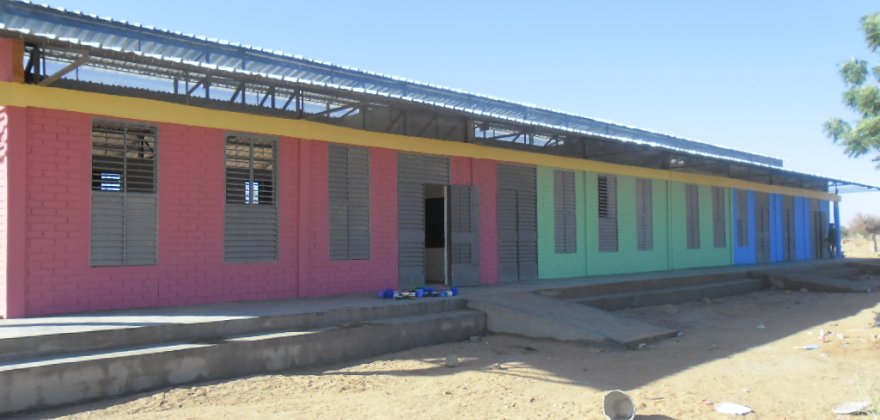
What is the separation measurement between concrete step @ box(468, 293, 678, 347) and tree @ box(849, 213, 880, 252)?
56087mm

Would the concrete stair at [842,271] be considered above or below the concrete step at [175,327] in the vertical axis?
below

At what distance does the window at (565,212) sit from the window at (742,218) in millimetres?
9091

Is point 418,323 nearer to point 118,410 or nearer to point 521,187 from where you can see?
point 118,410

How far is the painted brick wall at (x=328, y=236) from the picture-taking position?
11.0 metres

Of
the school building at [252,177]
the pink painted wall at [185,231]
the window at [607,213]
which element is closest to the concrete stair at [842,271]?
the window at [607,213]

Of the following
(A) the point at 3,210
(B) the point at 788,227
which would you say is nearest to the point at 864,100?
(A) the point at 3,210

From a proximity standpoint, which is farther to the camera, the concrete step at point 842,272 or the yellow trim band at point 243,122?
the concrete step at point 842,272

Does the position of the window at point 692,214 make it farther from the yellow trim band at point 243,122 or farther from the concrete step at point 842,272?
the yellow trim band at point 243,122

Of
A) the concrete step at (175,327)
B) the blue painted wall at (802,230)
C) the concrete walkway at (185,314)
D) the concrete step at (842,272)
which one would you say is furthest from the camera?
the blue painted wall at (802,230)

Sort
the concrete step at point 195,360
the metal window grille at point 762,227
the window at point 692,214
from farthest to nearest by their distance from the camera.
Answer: the metal window grille at point 762,227
the window at point 692,214
the concrete step at point 195,360

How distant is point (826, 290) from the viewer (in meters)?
18.0

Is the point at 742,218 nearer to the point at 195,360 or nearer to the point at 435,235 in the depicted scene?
the point at 435,235

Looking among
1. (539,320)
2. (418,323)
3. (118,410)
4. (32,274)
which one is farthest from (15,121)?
(539,320)

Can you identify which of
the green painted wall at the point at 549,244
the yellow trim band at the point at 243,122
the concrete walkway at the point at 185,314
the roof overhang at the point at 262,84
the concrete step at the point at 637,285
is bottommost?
the concrete step at the point at 637,285
